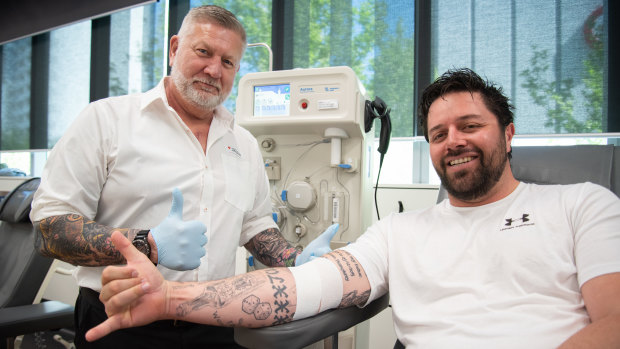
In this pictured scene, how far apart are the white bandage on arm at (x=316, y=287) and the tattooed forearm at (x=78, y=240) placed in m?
0.44

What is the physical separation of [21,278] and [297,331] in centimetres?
136

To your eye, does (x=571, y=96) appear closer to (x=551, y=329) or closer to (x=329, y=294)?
(x=551, y=329)

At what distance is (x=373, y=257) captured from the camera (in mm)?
1024

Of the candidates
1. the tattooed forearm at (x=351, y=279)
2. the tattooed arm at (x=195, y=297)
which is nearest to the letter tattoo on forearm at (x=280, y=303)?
the tattooed arm at (x=195, y=297)

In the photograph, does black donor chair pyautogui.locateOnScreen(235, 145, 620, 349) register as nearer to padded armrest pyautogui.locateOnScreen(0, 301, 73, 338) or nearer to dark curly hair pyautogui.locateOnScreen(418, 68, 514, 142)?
dark curly hair pyautogui.locateOnScreen(418, 68, 514, 142)

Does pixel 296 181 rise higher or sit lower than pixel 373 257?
higher

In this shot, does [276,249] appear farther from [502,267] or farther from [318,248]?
[502,267]

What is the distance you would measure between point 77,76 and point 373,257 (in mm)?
3602

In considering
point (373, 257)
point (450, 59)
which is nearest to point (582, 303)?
point (373, 257)

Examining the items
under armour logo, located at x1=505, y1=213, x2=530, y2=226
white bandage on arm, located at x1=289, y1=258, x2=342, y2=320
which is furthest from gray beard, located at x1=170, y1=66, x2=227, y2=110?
under armour logo, located at x1=505, y1=213, x2=530, y2=226

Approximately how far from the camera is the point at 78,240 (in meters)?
0.94

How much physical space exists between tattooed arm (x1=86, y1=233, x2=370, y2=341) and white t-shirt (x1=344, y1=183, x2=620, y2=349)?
15 centimetres

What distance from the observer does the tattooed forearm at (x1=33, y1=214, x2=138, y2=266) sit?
932 mm

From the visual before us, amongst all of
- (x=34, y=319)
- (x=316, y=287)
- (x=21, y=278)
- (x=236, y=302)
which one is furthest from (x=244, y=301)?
(x=21, y=278)
